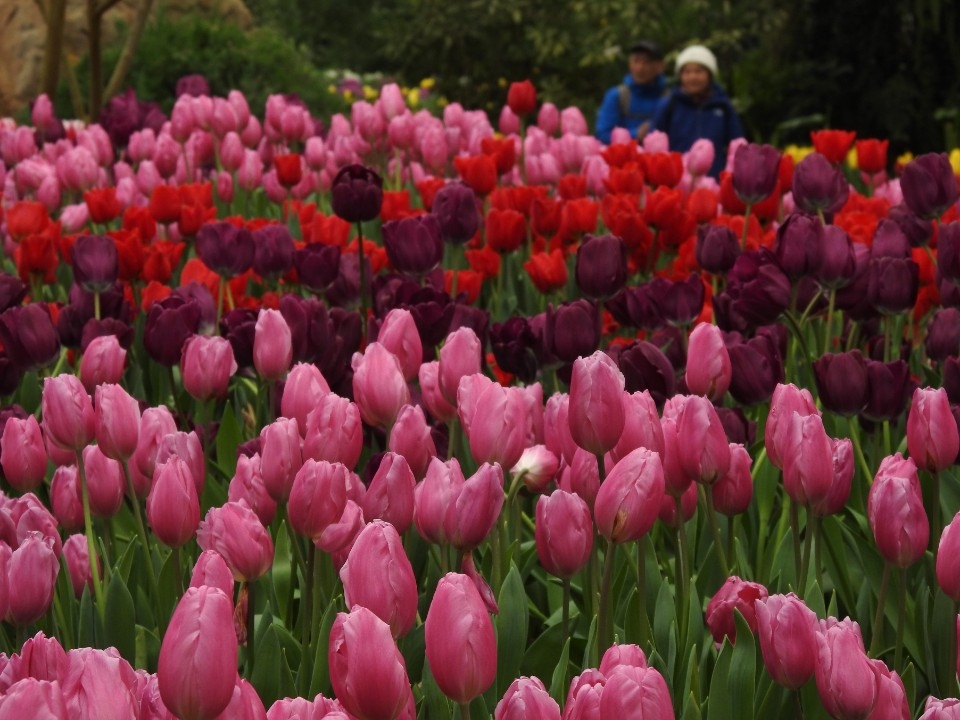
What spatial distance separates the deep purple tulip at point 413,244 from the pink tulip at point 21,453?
105 centimetres

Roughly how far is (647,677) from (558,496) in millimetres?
537

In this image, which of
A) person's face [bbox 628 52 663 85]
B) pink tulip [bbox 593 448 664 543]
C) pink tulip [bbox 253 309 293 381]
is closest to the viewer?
pink tulip [bbox 593 448 664 543]

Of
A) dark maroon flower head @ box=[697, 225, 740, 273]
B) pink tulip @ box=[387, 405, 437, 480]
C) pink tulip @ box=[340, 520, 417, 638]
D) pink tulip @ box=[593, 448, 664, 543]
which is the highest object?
A: pink tulip @ box=[340, 520, 417, 638]

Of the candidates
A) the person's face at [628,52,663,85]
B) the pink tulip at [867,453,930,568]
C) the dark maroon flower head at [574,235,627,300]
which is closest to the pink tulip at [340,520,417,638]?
the pink tulip at [867,453,930,568]

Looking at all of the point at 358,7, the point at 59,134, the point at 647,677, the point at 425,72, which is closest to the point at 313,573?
the point at 647,677

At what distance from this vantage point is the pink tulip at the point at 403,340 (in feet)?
6.49

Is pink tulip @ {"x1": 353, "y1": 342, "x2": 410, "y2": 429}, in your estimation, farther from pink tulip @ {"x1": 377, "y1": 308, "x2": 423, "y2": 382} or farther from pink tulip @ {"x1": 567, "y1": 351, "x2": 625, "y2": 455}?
pink tulip @ {"x1": 567, "y1": 351, "x2": 625, "y2": 455}

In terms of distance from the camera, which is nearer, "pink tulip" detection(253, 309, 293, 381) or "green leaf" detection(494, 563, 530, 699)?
"green leaf" detection(494, 563, 530, 699)

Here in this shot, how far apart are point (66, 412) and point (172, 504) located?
302 mm

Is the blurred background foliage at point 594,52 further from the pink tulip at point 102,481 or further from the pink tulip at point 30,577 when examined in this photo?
the pink tulip at point 30,577

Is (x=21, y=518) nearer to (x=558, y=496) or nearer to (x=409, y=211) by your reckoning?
(x=558, y=496)

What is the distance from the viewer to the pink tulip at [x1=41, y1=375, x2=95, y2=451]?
1.72 meters

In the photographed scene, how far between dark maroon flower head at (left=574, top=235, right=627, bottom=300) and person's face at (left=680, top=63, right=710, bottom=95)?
5.84m

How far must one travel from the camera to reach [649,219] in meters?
3.39
